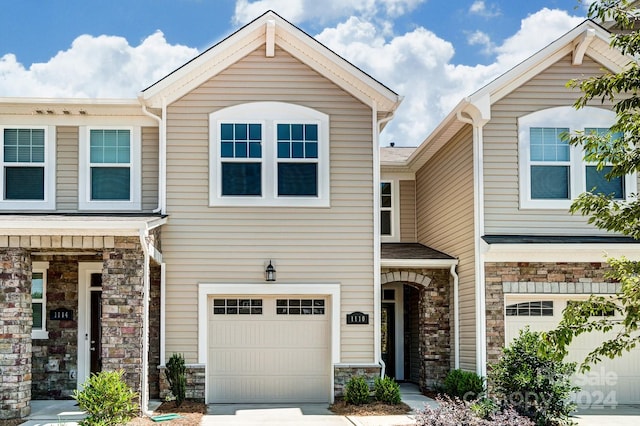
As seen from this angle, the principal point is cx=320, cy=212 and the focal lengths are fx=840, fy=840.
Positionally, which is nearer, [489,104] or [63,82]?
[489,104]

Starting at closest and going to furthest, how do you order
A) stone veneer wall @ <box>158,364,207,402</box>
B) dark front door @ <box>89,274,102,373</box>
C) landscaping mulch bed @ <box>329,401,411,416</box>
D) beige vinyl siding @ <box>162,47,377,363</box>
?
landscaping mulch bed @ <box>329,401,411,416</box>, stone veneer wall @ <box>158,364,207,402</box>, beige vinyl siding @ <box>162,47,377,363</box>, dark front door @ <box>89,274,102,373</box>

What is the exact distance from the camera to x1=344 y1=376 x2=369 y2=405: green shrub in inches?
563

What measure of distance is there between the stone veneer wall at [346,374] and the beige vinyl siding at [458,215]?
1.86 m

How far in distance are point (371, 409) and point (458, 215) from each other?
4.24 m

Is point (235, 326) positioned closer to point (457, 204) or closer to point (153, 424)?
point (153, 424)

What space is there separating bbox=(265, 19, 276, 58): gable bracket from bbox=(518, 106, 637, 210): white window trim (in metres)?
4.64

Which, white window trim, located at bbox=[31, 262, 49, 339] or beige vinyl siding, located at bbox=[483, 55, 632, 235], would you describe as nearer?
beige vinyl siding, located at bbox=[483, 55, 632, 235]

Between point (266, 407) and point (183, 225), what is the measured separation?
139 inches

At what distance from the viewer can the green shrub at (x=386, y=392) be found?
14.3 meters

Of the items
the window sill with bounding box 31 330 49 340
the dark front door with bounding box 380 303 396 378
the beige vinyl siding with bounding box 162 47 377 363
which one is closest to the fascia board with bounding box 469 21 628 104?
the beige vinyl siding with bounding box 162 47 377 363

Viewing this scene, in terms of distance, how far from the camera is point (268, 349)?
50.3 ft

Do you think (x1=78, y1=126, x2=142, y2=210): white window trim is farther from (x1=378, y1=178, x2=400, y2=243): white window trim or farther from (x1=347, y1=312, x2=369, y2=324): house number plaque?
(x1=378, y1=178, x2=400, y2=243): white window trim

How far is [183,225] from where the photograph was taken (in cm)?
1503

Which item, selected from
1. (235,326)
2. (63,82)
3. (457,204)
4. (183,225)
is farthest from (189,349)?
(63,82)
